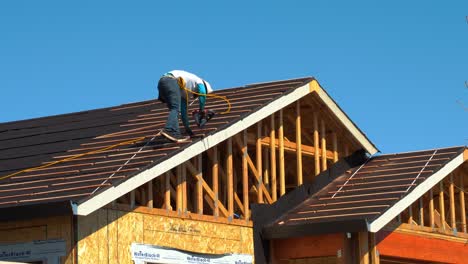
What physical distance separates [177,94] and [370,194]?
481 cm

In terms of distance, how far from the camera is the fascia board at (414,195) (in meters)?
19.7

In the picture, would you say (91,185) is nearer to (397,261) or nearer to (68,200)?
(68,200)

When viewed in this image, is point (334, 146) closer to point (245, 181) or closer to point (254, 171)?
point (254, 171)

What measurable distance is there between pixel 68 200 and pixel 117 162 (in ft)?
7.11

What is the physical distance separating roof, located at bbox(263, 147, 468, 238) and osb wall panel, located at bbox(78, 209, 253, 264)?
3.71ft

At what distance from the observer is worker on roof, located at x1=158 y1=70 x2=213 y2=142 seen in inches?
744

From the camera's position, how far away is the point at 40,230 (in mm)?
17328

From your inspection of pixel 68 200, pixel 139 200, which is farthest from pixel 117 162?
pixel 68 200

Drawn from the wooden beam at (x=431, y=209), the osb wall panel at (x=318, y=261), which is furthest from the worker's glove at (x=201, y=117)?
the wooden beam at (x=431, y=209)

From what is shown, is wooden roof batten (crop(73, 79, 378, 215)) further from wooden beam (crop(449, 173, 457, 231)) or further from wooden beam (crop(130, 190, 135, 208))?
wooden beam (crop(449, 173, 457, 231))

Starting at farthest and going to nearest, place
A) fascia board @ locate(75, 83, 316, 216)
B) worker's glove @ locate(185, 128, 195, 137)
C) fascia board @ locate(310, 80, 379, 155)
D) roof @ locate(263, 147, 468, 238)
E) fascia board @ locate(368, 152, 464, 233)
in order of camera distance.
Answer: fascia board @ locate(310, 80, 379, 155), roof @ locate(263, 147, 468, 238), fascia board @ locate(368, 152, 464, 233), worker's glove @ locate(185, 128, 195, 137), fascia board @ locate(75, 83, 316, 216)

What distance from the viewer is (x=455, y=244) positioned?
22.8m

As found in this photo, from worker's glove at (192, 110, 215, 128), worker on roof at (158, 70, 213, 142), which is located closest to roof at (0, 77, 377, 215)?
worker's glove at (192, 110, 215, 128)

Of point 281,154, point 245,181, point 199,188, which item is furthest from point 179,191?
point 281,154
